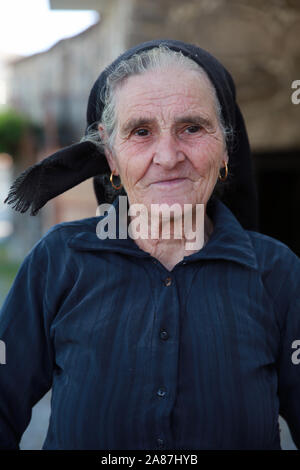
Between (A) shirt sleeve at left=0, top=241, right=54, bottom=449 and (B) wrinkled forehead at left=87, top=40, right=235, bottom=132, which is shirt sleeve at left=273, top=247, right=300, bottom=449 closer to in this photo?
(B) wrinkled forehead at left=87, top=40, right=235, bottom=132

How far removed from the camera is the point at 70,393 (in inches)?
54.7

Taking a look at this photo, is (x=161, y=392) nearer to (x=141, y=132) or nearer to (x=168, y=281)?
(x=168, y=281)

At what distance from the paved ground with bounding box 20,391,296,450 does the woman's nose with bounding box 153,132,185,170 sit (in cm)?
184

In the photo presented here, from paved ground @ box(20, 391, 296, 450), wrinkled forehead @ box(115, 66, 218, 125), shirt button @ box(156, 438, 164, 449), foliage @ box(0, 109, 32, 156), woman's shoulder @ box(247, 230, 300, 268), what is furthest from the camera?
foliage @ box(0, 109, 32, 156)

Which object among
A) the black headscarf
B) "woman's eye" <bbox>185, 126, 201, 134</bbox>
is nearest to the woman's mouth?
"woman's eye" <bbox>185, 126, 201, 134</bbox>

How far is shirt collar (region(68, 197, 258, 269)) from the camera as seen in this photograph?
4.91ft

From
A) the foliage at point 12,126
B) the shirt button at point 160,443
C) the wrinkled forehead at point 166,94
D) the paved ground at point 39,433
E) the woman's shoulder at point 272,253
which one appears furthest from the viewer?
the foliage at point 12,126

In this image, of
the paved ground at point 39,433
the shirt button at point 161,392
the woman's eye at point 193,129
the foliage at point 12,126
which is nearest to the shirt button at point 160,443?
the shirt button at point 161,392

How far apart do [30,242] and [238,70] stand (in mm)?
5610

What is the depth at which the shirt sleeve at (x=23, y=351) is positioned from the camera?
1.49 meters

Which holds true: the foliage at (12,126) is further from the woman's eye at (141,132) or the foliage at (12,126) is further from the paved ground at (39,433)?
the woman's eye at (141,132)

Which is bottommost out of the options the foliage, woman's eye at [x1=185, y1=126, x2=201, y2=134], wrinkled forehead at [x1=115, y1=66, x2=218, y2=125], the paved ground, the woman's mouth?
the paved ground
